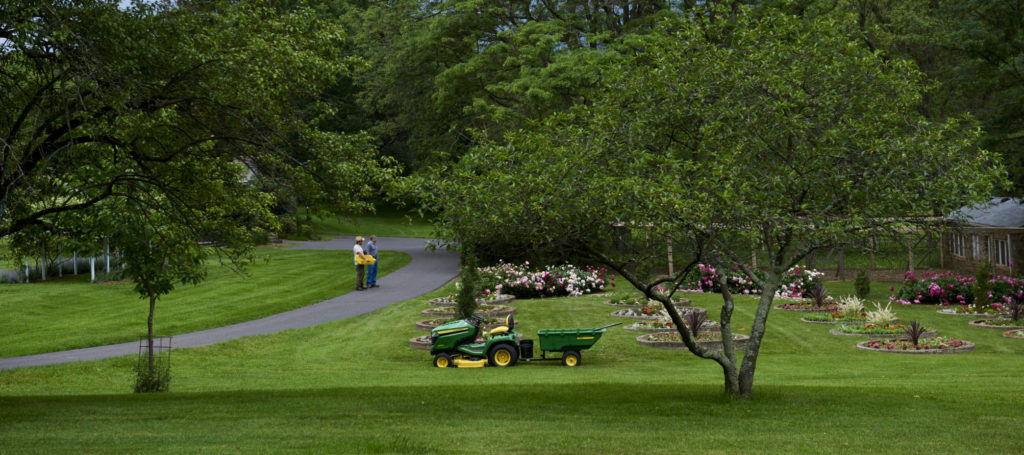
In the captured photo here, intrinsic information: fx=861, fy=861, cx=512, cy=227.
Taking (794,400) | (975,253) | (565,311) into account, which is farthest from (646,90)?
(975,253)

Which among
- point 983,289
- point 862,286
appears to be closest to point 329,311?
point 862,286

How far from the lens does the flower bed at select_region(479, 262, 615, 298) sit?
1027 inches

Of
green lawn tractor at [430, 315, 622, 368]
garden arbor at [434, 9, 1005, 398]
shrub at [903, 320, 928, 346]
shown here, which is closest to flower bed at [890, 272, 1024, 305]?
shrub at [903, 320, 928, 346]

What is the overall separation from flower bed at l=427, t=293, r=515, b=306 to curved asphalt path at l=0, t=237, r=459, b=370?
1947 millimetres

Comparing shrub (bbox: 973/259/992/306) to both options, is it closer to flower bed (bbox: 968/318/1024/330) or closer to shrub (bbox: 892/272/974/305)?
flower bed (bbox: 968/318/1024/330)

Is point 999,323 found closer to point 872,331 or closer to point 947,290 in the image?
point 872,331

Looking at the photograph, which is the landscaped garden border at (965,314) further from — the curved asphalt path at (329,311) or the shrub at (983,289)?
the curved asphalt path at (329,311)

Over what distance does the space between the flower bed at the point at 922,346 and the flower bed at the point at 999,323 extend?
2.73 m

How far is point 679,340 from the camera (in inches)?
705

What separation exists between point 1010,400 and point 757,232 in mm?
4399

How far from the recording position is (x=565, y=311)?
22453mm

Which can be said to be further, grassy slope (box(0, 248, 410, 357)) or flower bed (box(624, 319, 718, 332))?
grassy slope (box(0, 248, 410, 357))

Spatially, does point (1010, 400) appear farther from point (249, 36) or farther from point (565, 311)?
point (565, 311)

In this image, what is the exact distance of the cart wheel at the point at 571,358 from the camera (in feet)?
52.4
